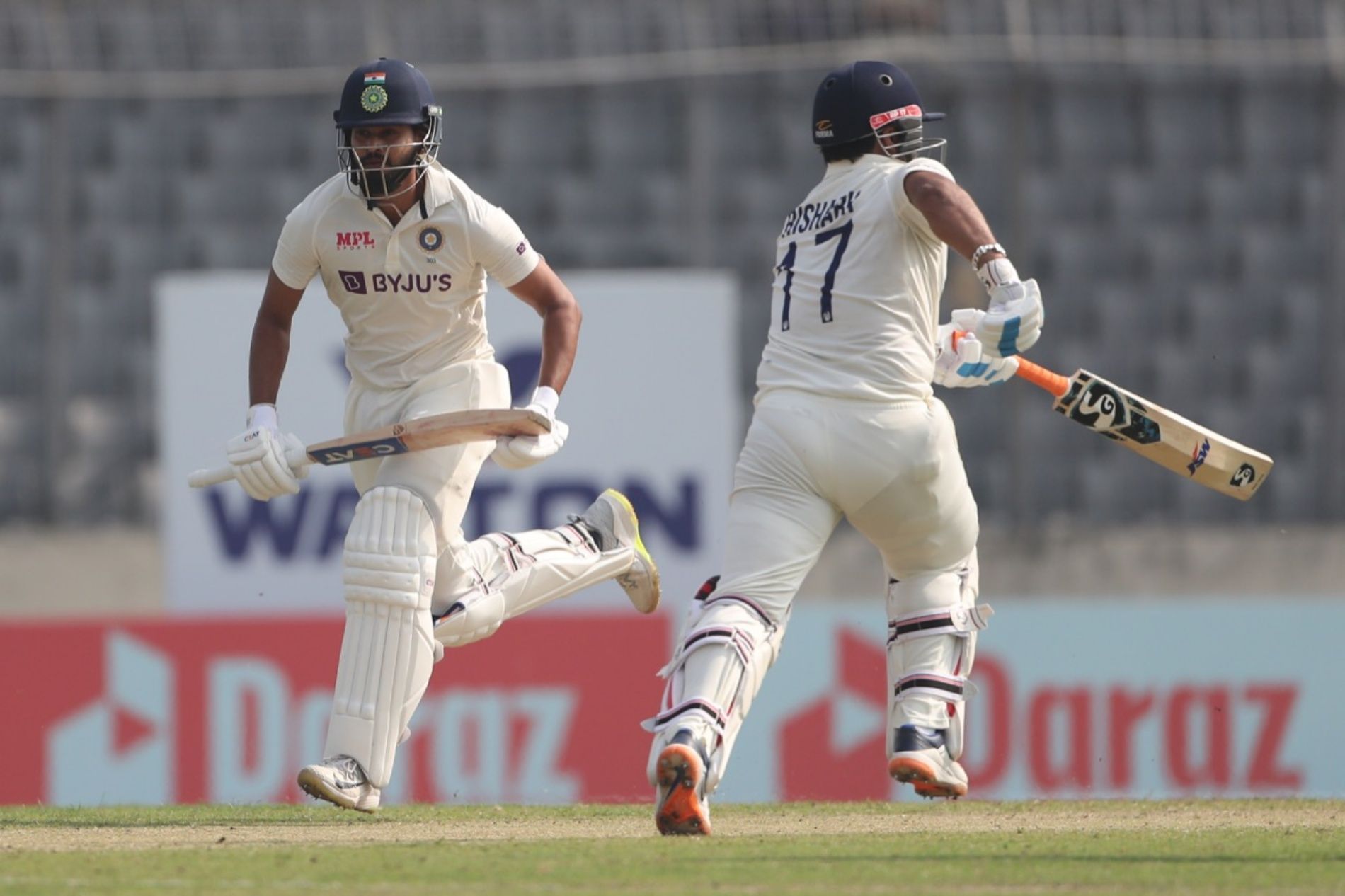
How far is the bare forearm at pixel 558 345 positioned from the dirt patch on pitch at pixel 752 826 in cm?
108

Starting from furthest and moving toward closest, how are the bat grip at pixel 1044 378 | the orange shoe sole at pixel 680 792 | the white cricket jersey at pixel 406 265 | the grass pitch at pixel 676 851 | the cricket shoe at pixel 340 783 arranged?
the bat grip at pixel 1044 378 < the white cricket jersey at pixel 406 265 < the cricket shoe at pixel 340 783 < the orange shoe sole at pixel 680 792 < the grass pitch at pixel 676 851

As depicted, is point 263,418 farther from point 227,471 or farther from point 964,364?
point 964,364

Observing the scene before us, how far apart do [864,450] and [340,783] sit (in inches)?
54.7

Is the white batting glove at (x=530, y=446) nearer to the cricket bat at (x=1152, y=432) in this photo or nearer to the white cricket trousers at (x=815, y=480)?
the white cricket trousers at (x=815, y=480)

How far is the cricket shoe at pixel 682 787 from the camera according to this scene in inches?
177

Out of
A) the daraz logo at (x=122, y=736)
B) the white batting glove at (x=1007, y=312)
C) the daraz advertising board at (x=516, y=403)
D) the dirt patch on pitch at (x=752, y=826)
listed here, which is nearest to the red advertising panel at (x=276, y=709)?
the daraz logo at (x=122, y=736)

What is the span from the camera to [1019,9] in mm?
9805

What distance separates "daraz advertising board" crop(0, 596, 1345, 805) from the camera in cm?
753

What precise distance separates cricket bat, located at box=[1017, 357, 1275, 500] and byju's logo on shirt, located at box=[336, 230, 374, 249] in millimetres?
1585

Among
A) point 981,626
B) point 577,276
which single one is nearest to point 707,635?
point 981,626

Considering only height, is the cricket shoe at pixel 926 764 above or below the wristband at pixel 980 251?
below

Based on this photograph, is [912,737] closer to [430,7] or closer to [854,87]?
[854,87]

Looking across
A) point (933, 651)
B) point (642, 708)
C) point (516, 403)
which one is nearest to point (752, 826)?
point (933, 651)

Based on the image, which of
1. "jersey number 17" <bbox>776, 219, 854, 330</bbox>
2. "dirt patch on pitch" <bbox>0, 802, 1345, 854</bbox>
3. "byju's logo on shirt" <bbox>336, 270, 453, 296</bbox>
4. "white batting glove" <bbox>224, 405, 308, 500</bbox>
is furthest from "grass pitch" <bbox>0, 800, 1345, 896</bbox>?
"byju's logo on shirt" <bbox>336, 270, 453, 296</bbox>
